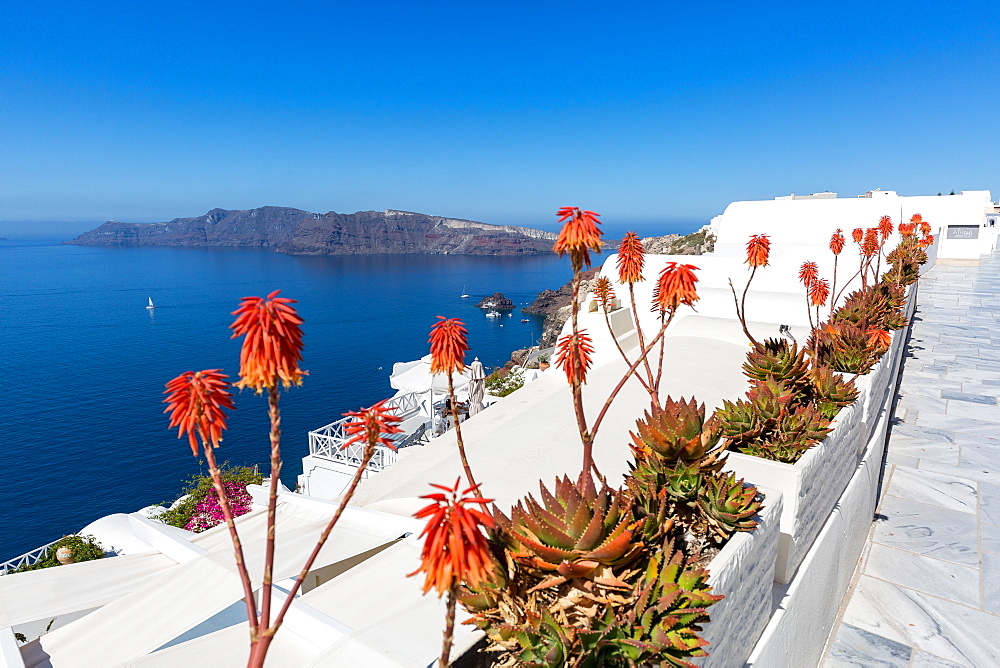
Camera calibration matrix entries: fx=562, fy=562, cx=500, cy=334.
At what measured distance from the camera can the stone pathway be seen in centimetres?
389

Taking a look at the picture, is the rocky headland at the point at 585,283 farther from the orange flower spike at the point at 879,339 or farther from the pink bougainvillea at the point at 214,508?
the pink bougainvillea at the point at 214,508

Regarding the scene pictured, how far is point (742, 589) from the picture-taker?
2.68 metres

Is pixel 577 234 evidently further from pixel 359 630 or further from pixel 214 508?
pixel 214 508

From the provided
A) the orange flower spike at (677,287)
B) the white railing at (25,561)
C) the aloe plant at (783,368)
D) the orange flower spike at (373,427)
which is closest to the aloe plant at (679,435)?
the orange flower spike at (677,287)

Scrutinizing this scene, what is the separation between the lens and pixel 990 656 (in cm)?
369

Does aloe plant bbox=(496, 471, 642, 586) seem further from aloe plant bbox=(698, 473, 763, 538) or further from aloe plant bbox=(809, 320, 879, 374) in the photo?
aloe plant bbox=(809, 320, 879, 374)

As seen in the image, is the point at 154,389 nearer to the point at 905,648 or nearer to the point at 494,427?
the point at 494,427

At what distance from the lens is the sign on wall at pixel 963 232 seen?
949 inches

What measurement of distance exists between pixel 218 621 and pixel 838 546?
5059 millimetres

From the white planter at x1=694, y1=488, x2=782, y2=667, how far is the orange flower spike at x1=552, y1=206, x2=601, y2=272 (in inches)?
56.3

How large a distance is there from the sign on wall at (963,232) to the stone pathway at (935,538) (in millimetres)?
19559

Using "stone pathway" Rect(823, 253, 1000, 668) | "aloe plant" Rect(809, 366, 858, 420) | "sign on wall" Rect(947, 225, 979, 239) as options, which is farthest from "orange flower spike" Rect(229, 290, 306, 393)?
"sign on wall" Rect(947, 225, 979, 239)

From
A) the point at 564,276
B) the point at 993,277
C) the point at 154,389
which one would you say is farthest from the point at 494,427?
the point at 564,276

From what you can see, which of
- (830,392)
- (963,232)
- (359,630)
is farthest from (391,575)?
(963,232)
